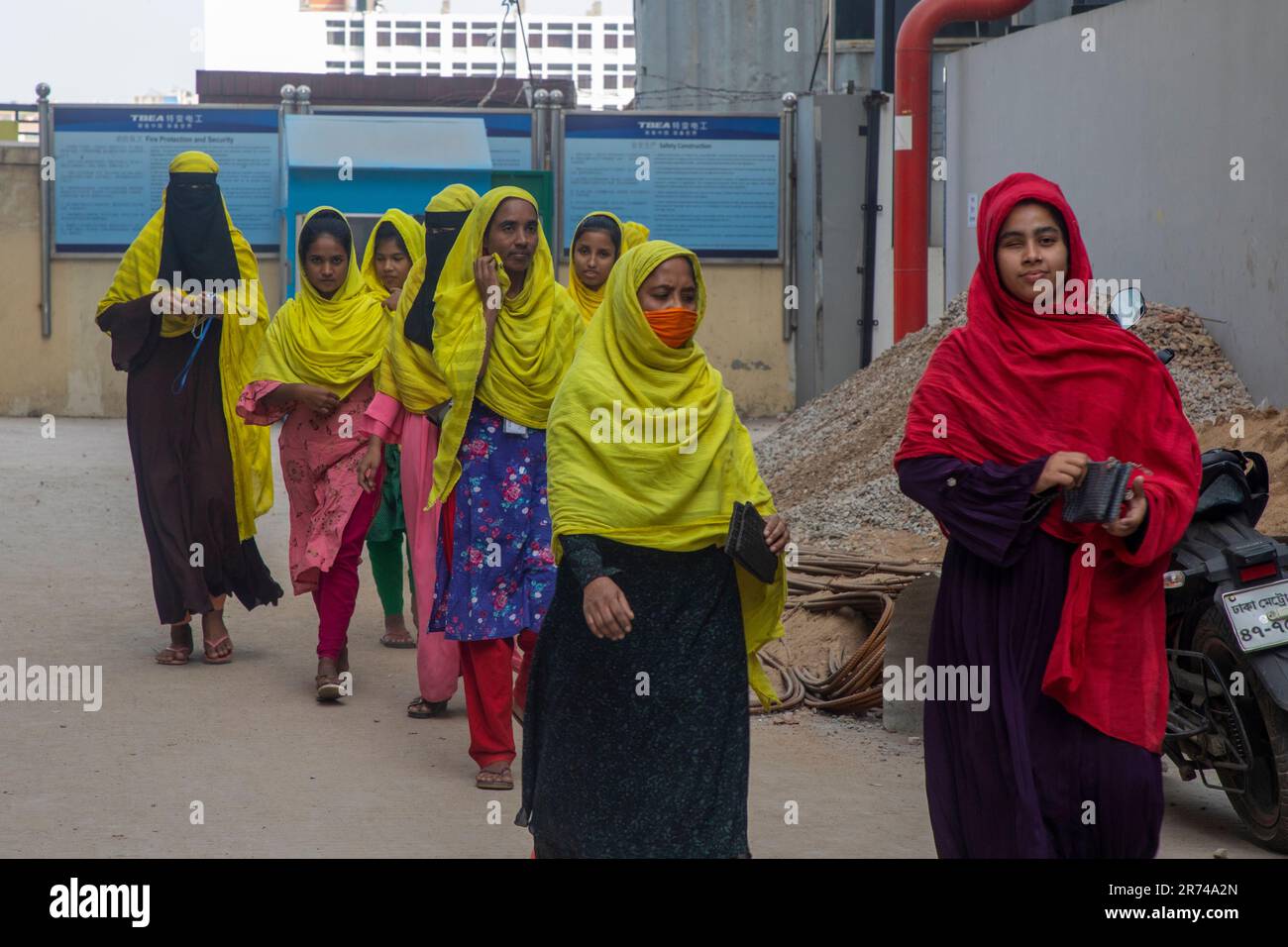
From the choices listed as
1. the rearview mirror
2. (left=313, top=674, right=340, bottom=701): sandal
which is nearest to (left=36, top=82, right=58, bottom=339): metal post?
(left=313, top=674, right=340, bottom=701): sandal

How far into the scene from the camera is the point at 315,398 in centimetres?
654

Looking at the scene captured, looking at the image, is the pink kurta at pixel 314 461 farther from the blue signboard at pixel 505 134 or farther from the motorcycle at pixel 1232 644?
the blue signboard at pixel 505 134

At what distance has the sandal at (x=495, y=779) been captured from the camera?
5180mm

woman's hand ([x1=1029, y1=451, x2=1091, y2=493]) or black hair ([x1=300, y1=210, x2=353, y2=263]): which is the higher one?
black hair ([x1=300, y1=210, x2=353, y2=263])

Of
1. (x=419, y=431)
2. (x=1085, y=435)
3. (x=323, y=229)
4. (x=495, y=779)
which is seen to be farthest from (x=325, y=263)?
(x=1085, y=435)

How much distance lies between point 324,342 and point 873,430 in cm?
455

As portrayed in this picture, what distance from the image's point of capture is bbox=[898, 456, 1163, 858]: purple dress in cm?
326

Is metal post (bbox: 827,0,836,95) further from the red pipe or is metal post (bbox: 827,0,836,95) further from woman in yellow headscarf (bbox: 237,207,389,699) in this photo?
woman in yellow headscarf (bbox: 237,207,389,699)

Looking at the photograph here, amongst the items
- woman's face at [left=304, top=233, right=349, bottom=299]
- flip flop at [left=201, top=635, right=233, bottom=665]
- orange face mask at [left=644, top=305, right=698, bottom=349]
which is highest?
woman's face at [left=304, top=233, right=349, bottom=299]

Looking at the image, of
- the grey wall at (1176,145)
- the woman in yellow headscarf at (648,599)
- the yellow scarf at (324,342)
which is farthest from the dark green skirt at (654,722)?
the grey wall at (1176,145)

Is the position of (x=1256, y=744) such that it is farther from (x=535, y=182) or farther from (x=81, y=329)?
(x=81, y=329)

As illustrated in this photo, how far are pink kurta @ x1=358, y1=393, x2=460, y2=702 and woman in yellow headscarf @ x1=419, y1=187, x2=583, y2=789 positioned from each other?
1.57 feet

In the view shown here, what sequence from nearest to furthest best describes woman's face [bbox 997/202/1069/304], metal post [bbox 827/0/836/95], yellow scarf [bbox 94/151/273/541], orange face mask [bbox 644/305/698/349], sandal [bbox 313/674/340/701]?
woman's face [bbox 997/202/1069/304]
orange face mask [bbox 644/305/698/349]
sandal [bbox 313/674/340/701]
yellow scarf [bbox 94/151/273/541]
metal post [bbox 827/0/836/95]
